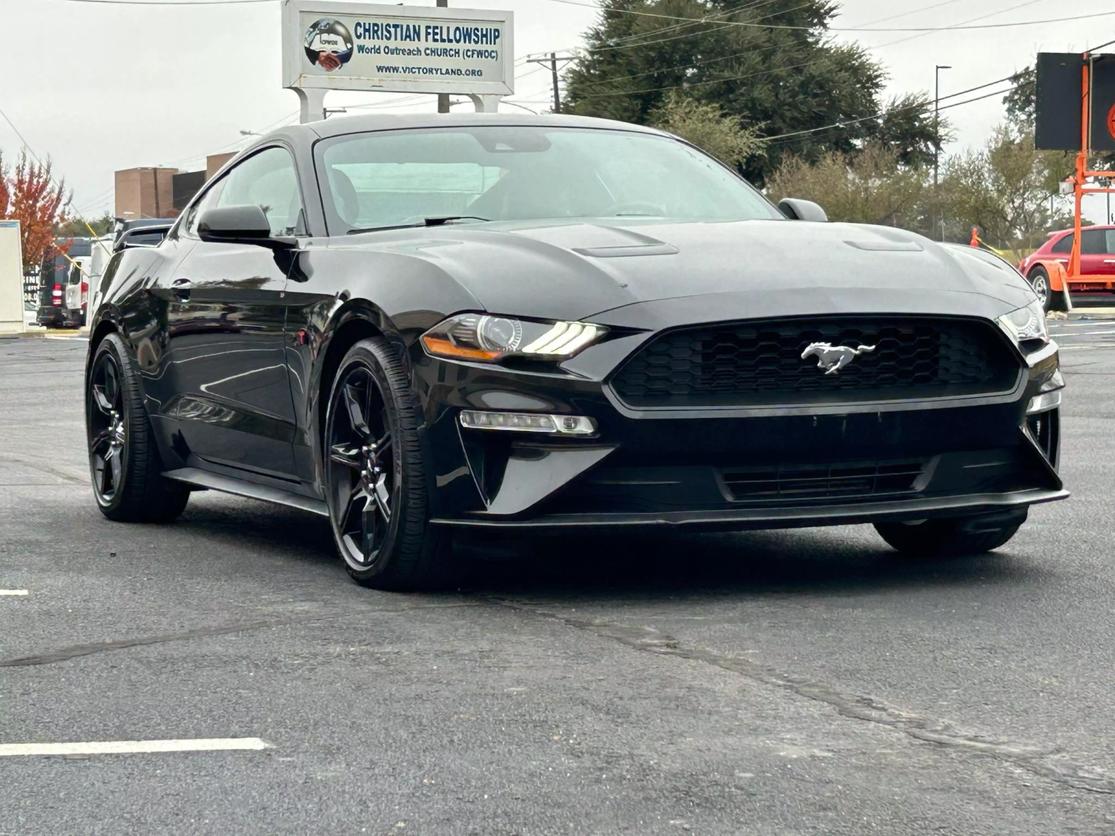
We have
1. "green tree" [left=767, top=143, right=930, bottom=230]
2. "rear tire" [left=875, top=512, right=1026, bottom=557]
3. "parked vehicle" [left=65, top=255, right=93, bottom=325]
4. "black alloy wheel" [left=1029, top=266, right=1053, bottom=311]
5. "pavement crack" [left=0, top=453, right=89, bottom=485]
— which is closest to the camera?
"rear tire" [left=875, top=512, right=1026, bottom=557]

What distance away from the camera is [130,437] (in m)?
7.76

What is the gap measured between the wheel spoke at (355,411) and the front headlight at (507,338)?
53cm

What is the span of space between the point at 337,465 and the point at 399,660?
4.60 feet

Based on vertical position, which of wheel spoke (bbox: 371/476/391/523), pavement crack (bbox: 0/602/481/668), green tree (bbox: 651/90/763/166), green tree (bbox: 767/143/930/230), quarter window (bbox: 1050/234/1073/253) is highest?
green tree (bbox: 651/90/763/166)

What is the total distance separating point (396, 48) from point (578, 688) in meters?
40.5

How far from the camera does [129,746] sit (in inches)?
154

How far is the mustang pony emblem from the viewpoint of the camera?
17.8 feet

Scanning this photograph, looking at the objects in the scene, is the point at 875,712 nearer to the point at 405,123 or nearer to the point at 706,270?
the point at 706,270

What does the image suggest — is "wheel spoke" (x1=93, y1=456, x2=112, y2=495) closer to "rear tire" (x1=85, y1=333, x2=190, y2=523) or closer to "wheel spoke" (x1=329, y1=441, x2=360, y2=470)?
"rear tire" (x1=85, y1=333, x2=190, y2=523)

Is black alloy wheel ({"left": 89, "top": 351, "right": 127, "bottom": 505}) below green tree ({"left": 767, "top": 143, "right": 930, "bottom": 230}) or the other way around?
below

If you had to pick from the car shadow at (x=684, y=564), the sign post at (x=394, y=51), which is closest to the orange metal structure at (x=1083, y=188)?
the sign post at (x=394, y=51)

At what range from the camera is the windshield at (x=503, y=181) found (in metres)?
6.60

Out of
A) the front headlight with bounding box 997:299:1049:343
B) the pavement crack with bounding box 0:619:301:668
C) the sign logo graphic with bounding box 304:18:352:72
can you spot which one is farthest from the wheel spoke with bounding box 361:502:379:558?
the sign logo graphic with bounding box 304:18:352:72

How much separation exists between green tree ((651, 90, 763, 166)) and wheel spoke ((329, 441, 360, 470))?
62.7m
